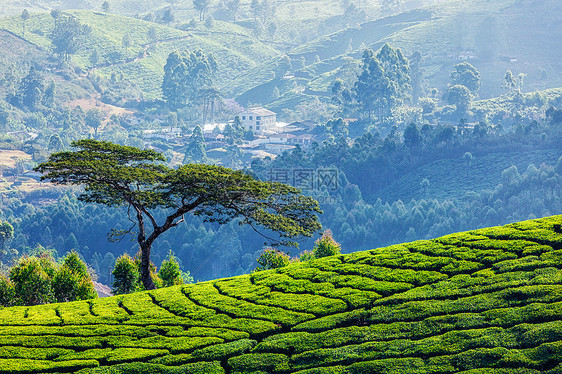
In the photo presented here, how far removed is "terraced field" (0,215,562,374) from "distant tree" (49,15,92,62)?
12900 cm

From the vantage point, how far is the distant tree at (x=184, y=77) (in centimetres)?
13138

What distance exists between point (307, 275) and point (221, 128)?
108 metres

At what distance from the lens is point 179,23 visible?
182375 millimetres

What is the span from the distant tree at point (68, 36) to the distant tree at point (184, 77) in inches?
879

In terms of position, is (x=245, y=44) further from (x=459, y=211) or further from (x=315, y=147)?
(x=459, y=211)

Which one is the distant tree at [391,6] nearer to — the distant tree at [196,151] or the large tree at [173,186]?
the distant tree at [196,151]

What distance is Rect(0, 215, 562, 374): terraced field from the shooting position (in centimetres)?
1493

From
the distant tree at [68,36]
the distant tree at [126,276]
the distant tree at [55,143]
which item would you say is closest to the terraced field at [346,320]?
the distant tree at [126,276]

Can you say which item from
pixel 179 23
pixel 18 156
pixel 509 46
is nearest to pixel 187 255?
pixel 18 156

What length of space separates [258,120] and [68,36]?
168 feet

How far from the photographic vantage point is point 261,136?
377 ft

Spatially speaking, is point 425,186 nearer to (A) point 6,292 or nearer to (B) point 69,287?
(B) point 69,287

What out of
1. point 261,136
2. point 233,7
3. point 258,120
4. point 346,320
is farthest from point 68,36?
point 346,320

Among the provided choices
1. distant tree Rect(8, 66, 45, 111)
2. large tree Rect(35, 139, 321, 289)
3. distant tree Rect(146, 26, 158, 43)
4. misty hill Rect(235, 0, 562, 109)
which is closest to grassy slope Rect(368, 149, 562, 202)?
misty hill Rect(235, 0, 562, 109)
